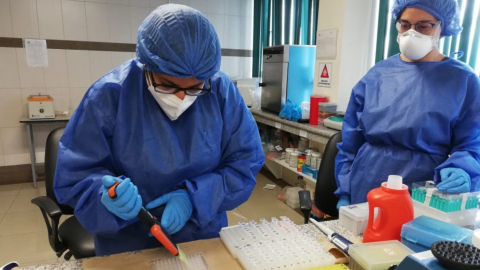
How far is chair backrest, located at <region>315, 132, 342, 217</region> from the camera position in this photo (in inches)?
66.9

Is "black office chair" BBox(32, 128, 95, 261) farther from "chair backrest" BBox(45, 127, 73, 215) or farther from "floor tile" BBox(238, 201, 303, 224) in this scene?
"floor tile" BBox(238, 201, 303, 224)

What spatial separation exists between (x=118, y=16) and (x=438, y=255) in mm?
3909

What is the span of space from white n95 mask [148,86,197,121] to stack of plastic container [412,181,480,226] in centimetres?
75

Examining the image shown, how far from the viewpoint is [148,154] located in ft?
3.07

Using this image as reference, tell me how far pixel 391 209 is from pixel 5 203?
11.6 ft

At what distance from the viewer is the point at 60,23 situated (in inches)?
137

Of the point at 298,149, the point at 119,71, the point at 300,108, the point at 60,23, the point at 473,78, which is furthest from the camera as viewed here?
the point at 60,23

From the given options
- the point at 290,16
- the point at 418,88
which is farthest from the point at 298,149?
the point at 418,88

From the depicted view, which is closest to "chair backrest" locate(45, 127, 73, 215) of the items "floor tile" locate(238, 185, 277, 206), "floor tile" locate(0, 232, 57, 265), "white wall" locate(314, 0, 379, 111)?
"floor tile" locate(0, 232, 57, 265)

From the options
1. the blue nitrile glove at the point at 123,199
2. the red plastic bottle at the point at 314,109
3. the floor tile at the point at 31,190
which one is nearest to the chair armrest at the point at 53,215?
the blue nitrile glove at the point at 123,199

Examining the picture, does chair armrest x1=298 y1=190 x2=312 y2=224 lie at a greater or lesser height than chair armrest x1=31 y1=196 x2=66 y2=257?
greater

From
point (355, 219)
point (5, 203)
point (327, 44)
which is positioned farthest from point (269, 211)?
point (5, 203)

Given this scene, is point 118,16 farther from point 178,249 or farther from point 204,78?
point 178,249

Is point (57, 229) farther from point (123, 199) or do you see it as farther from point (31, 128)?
point (31, 128)
